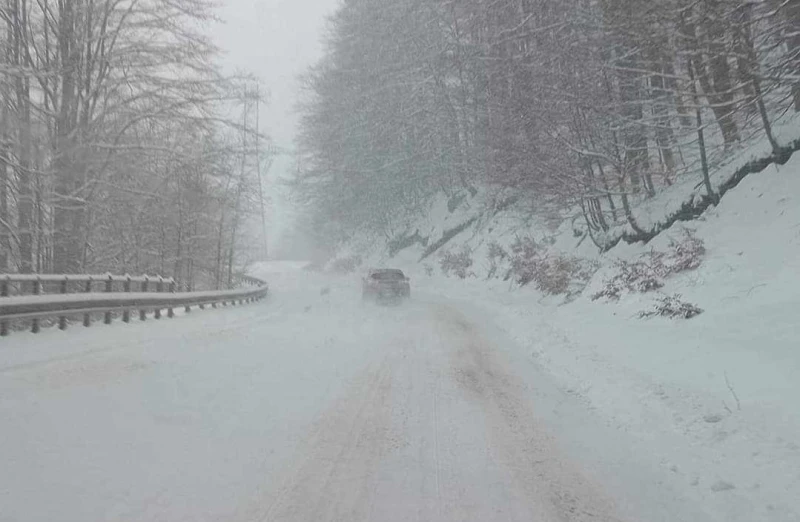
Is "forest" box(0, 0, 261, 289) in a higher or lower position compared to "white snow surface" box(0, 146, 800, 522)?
higher

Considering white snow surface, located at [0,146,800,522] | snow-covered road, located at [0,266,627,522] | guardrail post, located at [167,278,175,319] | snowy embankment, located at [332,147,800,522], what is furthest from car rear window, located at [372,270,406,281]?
snow-covered road, located at [0,266,627,522]

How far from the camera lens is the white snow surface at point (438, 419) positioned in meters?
3.85

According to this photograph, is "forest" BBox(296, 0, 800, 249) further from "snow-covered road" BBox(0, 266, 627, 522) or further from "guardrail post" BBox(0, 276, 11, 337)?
"guardrail post" BBox(0, 276, 11, 337)

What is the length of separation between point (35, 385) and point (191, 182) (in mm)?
13568

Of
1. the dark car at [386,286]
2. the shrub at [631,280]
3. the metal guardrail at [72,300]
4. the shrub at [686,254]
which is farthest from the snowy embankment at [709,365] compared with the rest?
the metal guardrail at [72,300]

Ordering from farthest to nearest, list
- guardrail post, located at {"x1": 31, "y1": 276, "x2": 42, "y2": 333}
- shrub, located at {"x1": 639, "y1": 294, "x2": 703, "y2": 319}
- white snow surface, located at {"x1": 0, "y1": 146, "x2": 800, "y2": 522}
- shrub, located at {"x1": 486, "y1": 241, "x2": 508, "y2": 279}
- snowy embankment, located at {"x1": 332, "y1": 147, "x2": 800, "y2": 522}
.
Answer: shrub, located at {"x1": 486, "y1": 241, "x2": 508, "y2": 279}
guardrail post, located at {"x1": 31, "y1": 276, "x2": 42, "y2": 333}
shrub, located at {"x1": 639, "y1": 294, "x2": 703, "y2": 319}
snowy embankment, located at {"x1": 332, "y1": 147, "x2": 800, "y2": 522}
white snow surface, located at {"x1": 0, "y1": 146, "x2": 800, "y2": 522}

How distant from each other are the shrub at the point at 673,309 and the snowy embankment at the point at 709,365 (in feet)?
0.65

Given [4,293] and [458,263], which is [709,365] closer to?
[4,293]

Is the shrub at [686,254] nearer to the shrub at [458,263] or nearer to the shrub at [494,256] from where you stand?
the shrub at [494,256]

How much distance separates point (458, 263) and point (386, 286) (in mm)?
10301

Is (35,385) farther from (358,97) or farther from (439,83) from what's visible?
(358,97)

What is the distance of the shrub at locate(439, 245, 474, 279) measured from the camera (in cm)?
2884

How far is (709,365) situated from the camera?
7.02 m

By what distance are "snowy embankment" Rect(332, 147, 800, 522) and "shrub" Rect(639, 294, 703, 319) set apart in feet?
0.65
